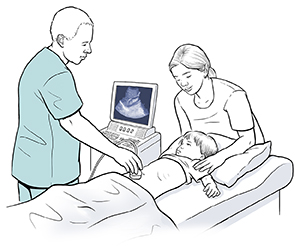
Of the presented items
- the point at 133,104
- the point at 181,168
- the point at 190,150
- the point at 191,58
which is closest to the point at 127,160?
the point at 181,168

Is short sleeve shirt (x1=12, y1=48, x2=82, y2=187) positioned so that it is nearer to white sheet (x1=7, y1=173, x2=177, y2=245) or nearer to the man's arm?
the man's arm

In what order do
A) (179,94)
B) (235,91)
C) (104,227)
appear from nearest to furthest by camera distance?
1. (104,227)
2. (235,91)
3. (179,94)

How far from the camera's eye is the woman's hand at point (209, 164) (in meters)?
3.68

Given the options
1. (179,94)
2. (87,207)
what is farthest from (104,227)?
(179,94)

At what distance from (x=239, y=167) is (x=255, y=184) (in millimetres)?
178

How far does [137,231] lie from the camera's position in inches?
124

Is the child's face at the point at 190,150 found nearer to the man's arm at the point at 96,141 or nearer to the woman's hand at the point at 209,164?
the woman's hand at the point at 209,164

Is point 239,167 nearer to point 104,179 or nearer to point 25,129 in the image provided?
point 104,179

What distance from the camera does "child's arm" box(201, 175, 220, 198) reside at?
363 centimetres

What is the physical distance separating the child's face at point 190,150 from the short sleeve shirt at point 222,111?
0.35 metres

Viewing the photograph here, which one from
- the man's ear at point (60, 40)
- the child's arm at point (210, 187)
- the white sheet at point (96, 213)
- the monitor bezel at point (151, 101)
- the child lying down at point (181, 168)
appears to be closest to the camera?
the white sheet at point (96, 213)

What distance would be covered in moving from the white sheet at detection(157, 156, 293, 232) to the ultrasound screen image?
95 cm

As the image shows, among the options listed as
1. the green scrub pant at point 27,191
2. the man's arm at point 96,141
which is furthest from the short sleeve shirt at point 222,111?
the green scrub pant at point 27,191

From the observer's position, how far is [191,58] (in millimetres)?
3734
